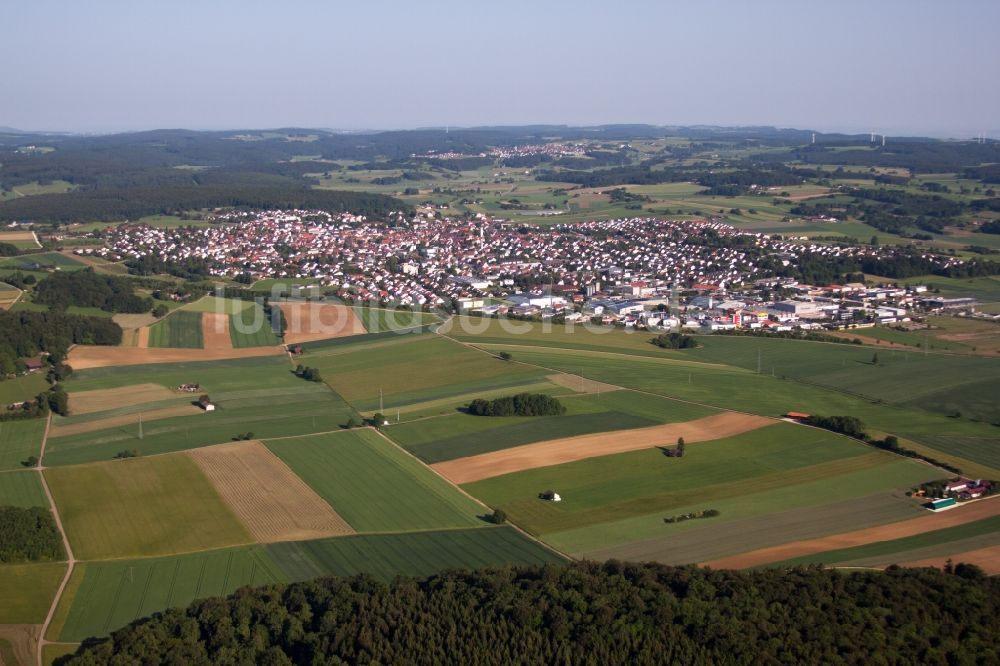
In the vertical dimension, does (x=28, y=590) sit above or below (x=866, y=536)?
below

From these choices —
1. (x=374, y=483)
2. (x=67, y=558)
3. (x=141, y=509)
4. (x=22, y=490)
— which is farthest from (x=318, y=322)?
(x=67, y=558)

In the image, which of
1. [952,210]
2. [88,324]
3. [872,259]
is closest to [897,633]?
[88,324]

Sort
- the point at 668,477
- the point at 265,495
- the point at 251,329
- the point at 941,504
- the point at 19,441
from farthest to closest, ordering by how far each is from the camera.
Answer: the point at 251,329 → the point at 19,441 → the point at 668,477 → the point at 265,495 → the point at 941,504

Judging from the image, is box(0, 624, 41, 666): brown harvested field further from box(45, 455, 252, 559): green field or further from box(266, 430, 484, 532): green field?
box(266, 430, 484, 532): green field

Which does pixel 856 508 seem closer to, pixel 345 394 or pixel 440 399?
pixel 440 399

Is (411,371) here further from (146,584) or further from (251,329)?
(146,584)

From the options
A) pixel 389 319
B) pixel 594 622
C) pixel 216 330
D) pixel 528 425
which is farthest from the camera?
pixel 389 319

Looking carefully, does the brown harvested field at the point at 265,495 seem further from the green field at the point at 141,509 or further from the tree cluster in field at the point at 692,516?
the tree cluster in field at the point at 692,516
